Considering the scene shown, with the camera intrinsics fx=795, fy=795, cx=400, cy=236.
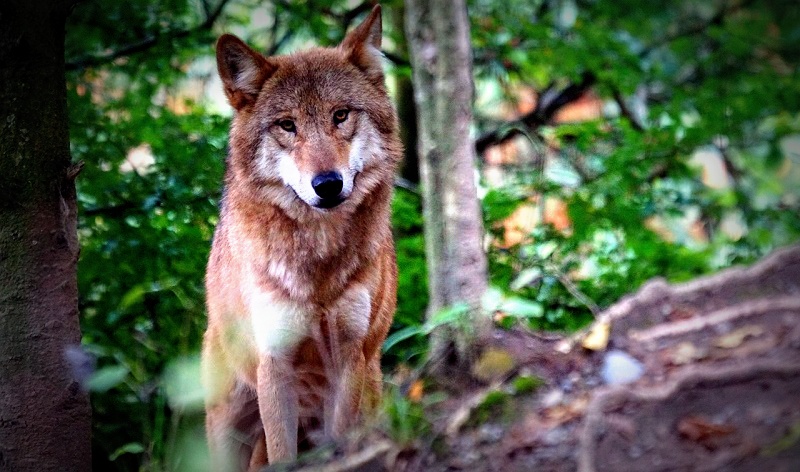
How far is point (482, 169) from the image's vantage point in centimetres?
781

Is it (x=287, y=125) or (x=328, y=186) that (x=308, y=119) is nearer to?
(x=287, y=125)

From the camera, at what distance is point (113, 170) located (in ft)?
17.0

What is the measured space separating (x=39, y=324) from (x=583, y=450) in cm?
279

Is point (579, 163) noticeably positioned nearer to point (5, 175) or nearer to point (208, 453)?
point (208, 453)

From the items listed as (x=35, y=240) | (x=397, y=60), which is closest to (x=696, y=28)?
(x=397, y=60)

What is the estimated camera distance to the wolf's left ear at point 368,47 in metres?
4.12

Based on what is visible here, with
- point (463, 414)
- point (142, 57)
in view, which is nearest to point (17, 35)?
point (142, 57)

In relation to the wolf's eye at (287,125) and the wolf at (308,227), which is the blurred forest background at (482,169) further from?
the wolf's eye at (287,125)

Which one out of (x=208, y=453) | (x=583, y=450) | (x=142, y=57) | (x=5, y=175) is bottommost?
(x=208, y=453)

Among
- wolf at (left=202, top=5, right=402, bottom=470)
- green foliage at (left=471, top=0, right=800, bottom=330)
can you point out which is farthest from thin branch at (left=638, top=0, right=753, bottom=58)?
wolf at (left=202, top=5, right=402, bottom=470)

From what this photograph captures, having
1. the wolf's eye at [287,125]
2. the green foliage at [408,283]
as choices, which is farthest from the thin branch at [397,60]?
the wolf's eye at [287,125]

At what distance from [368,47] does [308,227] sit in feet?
3.31

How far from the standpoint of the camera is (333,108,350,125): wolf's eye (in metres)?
3.93

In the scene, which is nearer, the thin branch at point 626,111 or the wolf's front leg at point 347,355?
the wolf's front leg at point 347,355
